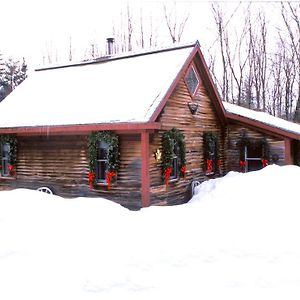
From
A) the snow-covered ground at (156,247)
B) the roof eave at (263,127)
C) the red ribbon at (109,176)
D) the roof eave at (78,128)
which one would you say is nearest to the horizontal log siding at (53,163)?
the roof eave at (78,128)

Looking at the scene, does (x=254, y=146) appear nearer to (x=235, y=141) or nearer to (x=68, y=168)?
(x=235, y=141)

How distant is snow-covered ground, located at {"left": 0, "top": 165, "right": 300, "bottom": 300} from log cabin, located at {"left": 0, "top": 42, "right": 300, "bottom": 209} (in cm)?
169

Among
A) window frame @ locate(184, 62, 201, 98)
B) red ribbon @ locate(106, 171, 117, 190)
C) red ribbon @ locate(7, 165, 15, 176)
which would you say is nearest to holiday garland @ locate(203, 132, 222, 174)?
window frame @ locate(184, 62, 201, 98)

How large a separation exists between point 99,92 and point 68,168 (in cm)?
310

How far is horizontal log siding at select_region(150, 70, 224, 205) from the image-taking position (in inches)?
470

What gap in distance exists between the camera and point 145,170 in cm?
1119

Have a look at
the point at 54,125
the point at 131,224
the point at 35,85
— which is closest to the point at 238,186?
the point at 131,224

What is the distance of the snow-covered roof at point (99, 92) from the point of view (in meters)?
11.6

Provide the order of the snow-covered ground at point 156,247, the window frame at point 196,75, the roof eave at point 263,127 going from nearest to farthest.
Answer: the snow-covered ground at point 156,247 < the window frame at point 196,75 < the roof eave at point 263,127

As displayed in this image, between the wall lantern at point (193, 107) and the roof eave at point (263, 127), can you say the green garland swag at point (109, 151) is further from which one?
the roof eave at point (263, 127)

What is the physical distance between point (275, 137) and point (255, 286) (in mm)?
10559

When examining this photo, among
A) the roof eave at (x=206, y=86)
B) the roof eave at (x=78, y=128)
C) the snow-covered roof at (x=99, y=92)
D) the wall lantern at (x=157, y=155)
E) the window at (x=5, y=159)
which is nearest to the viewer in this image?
the roof eave at (x=78, y=128)

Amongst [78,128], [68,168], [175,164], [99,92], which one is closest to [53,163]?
[68,168]

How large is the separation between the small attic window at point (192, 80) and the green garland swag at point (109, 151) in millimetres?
4081
